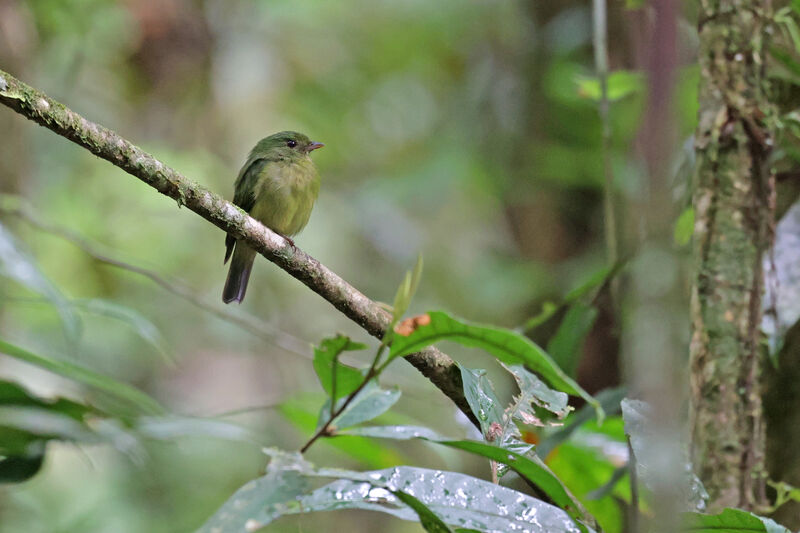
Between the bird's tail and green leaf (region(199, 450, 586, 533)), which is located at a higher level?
the bird's tail

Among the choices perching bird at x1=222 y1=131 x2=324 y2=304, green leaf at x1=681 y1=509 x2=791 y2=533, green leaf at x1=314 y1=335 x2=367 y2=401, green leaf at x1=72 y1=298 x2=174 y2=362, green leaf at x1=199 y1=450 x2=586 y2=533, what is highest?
perching bird at x1=222 y1=131 x2=324 y2=304

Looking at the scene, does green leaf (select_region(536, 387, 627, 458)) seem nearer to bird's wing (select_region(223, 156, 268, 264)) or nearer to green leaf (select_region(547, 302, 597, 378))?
green leaf (select_region(547, 302, 597, 378))

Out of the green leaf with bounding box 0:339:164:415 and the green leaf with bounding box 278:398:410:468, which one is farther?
the green leaf with bounding box 278:398:410:468

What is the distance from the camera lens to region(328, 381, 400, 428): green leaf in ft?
4.78

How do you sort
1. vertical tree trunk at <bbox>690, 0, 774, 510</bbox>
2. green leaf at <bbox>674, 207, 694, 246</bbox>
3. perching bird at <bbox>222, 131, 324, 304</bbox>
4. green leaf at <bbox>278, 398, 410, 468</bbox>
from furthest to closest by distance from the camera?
1. perching bird at <bbox>222, 131, 324, 304</bbox>
2. green leaf at <bbox>278, 398, 410, 468</bbox>
3. green leaf at <bbox>674, 207, 694, 246</bbox>
4. vertical tree trunk at <bbox>690, 0, 774, 510</bbox>

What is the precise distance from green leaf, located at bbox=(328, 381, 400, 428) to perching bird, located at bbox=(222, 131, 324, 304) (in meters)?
2.03

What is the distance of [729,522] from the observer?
142 centimetres

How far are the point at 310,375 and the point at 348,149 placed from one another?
1.85m

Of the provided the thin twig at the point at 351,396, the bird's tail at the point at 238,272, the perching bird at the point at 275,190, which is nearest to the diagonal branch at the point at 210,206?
the thin twig at the point at 351,396

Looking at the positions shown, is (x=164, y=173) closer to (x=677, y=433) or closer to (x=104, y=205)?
(x=677, y=433)

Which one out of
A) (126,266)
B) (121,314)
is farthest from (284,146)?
(121,314)

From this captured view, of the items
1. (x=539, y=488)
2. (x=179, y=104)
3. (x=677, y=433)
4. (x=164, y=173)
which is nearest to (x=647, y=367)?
(x=677, y=433)

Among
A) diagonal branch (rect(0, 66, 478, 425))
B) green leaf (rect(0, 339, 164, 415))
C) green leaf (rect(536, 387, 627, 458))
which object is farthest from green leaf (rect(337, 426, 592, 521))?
green leaf (rect(0, 339, 164, 415))

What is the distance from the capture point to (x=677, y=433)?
0.71m
